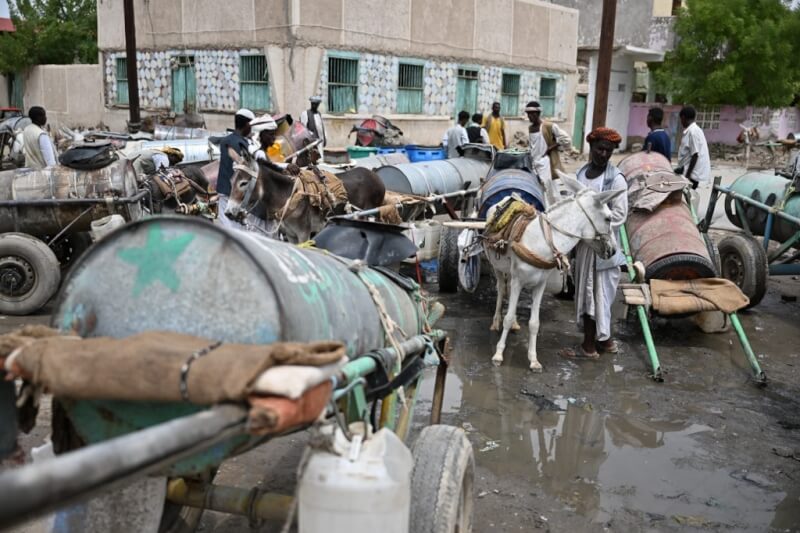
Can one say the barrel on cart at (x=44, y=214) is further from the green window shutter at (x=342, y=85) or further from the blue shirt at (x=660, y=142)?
the green window shutter at (x=342, y=85)

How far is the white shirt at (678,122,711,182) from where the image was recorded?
34.1 feet

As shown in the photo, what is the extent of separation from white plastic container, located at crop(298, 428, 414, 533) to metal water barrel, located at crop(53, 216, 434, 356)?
0.41 m

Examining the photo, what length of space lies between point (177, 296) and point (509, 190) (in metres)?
7.05

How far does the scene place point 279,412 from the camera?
2025 millimetres

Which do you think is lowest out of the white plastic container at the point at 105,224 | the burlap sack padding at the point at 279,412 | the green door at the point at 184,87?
the white plastic container at the point at 105,224

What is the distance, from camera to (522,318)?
893cm

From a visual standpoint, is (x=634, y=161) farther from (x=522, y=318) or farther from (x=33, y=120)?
Result: (x=33, y=120)

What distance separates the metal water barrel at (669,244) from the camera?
26.3ft

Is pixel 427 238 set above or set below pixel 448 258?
above

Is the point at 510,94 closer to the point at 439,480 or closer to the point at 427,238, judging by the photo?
the point at 427,238

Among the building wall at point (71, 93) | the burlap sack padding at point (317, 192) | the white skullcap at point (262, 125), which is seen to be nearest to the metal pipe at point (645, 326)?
the burlap sack padding at point (317, 192)

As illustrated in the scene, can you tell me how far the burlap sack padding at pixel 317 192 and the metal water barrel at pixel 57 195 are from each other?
75.5 inches

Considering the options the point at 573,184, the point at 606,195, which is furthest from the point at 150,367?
the point at 573,184

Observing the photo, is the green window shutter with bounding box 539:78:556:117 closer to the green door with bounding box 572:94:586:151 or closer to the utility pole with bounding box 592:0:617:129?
the green door with bounding box 572:94:586:151
